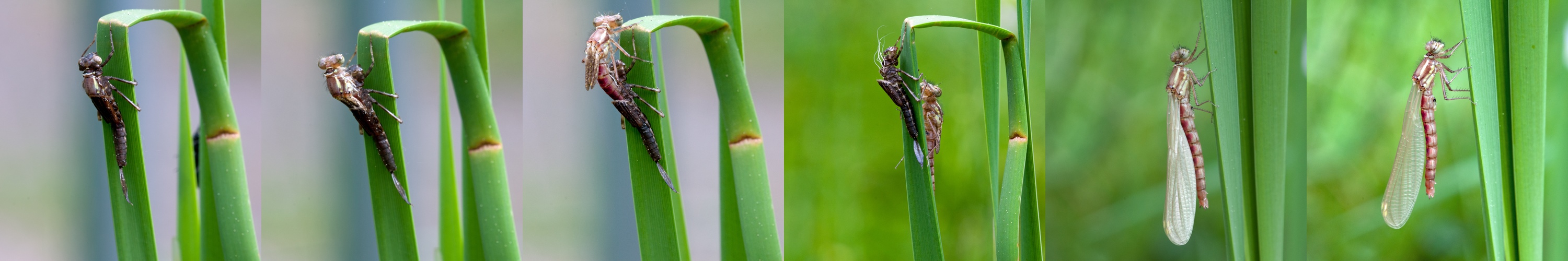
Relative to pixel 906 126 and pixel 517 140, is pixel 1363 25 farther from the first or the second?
pixel 517 140

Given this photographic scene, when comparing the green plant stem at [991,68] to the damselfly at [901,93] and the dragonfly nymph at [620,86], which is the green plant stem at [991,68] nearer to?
the damselfly at [901,93]

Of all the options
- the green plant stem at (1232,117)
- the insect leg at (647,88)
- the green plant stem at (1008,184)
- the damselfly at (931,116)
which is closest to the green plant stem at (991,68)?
the green plant stem at (1008,184)

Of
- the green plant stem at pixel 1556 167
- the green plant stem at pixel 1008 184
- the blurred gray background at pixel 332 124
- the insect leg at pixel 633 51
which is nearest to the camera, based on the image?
the insect leg at pixel 633 51

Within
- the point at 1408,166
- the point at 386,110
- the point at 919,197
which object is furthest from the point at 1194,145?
the point at 386,110

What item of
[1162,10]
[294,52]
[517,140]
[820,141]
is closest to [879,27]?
[820,141]

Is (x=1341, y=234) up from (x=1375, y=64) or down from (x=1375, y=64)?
down

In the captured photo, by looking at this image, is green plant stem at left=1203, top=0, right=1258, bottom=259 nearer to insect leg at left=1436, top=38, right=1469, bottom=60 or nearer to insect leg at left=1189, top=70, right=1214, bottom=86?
insect leg at left=1189, top=70, right=1214, bottom=86
